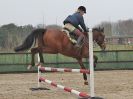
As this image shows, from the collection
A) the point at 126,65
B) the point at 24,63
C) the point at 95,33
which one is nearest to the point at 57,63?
the point at 24,63

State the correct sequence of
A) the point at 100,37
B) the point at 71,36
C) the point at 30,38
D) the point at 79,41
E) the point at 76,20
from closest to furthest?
the point at 30,38
the point at 76,20
the point at 79,41
the point at 71,36
the point at 100,37

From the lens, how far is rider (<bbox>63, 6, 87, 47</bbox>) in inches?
439

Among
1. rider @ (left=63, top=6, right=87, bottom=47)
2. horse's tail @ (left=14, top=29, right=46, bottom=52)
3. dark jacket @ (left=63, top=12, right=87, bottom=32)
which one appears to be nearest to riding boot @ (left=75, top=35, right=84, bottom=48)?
rider @ (left=63, top=6, right=87, bottom=47)

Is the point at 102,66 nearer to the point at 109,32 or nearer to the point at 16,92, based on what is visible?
the point at 16,92

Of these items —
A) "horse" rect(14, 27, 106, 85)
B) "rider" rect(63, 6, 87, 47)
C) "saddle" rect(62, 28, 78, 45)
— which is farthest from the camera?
"saddle" rect(62, 28, 78, 45)

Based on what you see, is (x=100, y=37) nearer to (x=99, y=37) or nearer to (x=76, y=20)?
(x=99, y=37)

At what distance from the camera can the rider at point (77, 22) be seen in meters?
11.1

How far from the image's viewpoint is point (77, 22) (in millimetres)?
11211

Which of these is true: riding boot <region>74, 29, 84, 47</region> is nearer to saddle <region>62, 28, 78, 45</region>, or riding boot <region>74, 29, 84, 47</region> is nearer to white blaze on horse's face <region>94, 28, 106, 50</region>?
saddle <region>62, 28, 78, 45</region>

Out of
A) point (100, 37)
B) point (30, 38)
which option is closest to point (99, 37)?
point (100, 37)

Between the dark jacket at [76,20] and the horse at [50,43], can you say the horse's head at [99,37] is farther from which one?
the dark jacket at [76,20]

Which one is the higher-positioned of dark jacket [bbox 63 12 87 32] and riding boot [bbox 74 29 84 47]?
dark jacket [bbox 63 12 87 32]

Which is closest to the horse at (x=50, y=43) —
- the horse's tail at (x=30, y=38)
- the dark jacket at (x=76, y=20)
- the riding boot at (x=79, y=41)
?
the horse's tail at (x=30, y=38)

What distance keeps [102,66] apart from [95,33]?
10.8 metres
